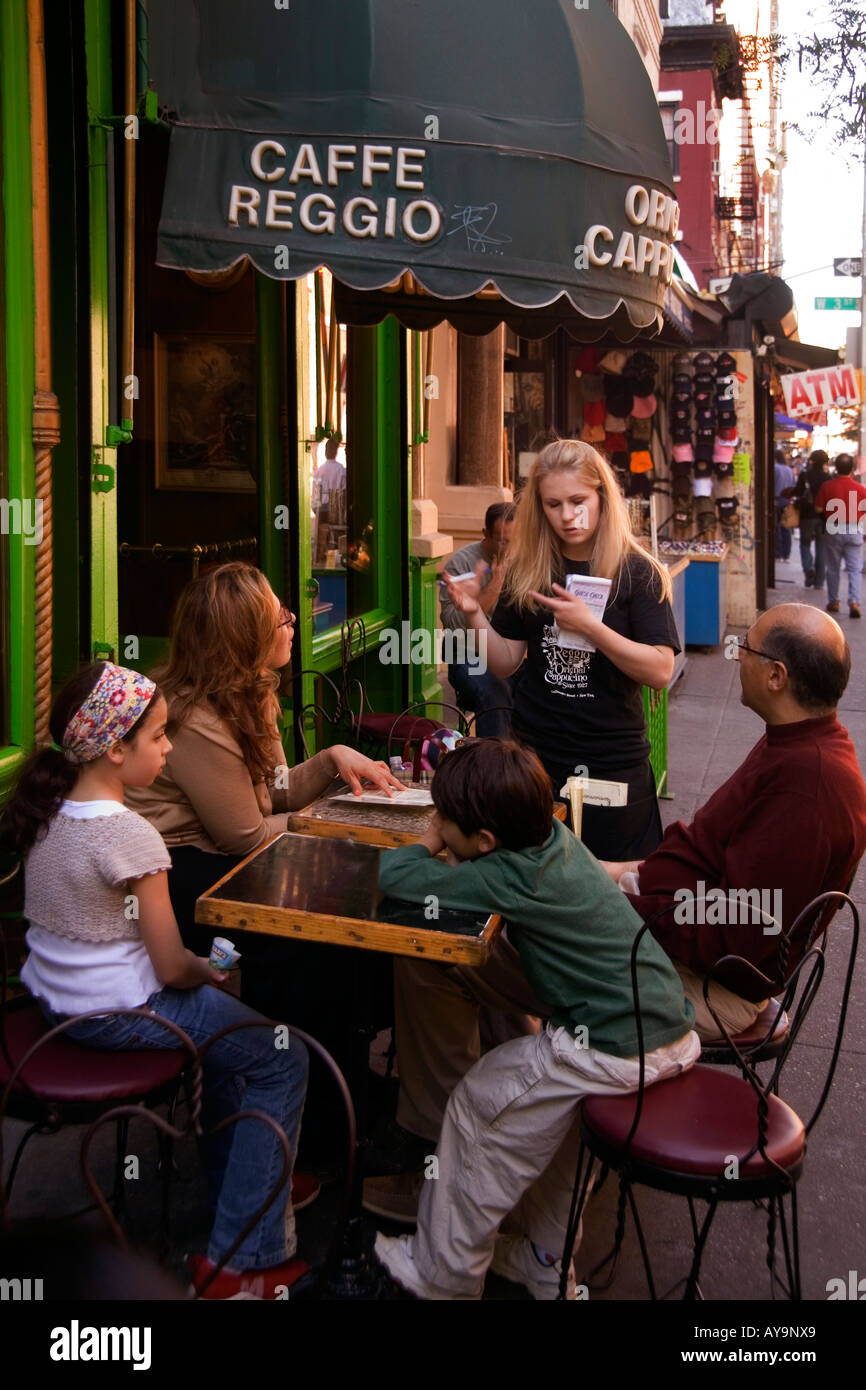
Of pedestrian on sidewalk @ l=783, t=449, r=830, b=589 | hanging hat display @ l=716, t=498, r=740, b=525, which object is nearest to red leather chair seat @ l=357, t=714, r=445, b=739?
hanging hat display @ l=716, t=498, r=740, b=525

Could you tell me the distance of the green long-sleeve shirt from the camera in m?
2.73

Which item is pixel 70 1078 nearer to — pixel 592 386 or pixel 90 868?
pixel 90 868

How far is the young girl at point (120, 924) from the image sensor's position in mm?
2730

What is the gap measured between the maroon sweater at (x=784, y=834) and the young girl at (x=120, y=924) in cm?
102

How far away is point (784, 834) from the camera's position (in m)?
2.93

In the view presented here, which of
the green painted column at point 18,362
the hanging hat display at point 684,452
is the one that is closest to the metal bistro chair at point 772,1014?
the green painted column at point 18,362

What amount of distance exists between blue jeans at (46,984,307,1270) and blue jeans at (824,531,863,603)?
13064 millimetres

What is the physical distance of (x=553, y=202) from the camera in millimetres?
4293

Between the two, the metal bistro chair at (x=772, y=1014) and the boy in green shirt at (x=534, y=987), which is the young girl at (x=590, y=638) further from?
the boy in green shirt at (x=534, y=987)

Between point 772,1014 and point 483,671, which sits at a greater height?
point 483,671

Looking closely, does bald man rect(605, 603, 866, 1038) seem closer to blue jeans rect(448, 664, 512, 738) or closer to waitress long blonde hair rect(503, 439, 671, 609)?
waitress long blonde hair rect(503, 439, 671, 609)

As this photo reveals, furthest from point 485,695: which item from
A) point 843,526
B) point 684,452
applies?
point 843,526

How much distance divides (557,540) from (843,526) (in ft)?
37.9
